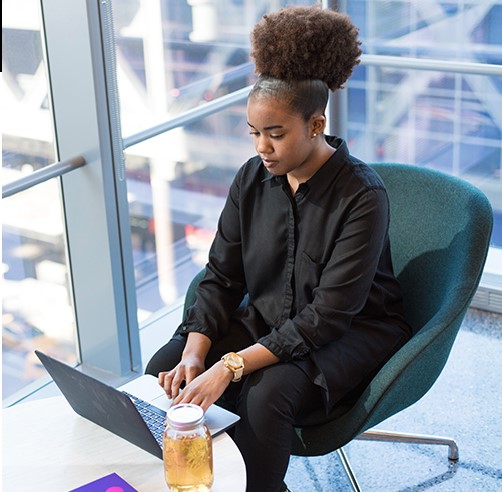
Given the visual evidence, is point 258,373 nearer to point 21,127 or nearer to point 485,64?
point 21,127

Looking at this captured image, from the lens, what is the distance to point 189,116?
3.39 metres

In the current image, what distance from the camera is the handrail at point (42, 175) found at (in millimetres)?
2715

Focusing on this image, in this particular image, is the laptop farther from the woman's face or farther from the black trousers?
the woman's face

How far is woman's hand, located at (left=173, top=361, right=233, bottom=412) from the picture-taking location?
6.47 ft

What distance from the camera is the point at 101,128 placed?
9.18 feet

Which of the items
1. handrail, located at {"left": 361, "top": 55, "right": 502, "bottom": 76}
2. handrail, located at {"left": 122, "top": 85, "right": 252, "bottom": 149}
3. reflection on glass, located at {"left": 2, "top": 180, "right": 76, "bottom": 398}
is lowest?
reflection on glass, located at {"left": 2, "top": 180, "right": 76, "bottom": 398}

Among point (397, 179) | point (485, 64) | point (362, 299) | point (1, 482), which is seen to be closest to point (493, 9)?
point (485, 64)

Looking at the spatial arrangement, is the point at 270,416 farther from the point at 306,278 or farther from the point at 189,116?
the point at 189,116

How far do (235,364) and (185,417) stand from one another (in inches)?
18.9

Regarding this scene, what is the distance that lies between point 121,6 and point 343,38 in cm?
148

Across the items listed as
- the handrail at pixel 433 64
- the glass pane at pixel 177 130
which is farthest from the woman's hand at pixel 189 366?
the handrail at pixel 433 64

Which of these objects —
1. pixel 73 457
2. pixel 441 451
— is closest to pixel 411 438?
pixel 441 451

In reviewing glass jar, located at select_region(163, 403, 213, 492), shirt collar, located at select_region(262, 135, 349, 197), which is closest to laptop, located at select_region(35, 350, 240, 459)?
glass jar, located at select_region(163, 403, 213, 492)

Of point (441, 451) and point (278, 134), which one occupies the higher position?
point (278, 134)
